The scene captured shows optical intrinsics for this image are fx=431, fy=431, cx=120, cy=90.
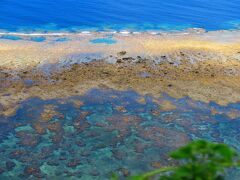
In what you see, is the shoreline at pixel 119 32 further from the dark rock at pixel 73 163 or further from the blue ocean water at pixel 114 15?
the dark rock at pixel 73 163

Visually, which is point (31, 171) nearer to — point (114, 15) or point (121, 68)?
point (121, 68)

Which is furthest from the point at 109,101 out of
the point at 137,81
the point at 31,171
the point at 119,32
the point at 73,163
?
the point at 119,32

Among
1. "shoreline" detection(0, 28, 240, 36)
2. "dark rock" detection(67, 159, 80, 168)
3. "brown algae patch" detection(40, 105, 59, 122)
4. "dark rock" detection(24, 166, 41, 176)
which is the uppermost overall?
"shoreline" detection(0, 28, 240, 36)

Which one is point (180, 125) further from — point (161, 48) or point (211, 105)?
point (161, 48)

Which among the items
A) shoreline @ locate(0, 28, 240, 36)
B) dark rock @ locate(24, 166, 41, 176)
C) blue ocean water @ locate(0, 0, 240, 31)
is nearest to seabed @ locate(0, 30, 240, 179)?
dark rock @ locate(24, 166, 41, 176)

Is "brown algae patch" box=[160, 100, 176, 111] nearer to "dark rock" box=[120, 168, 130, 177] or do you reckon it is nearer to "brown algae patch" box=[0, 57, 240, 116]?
"brown algae patch" box=[0, 57, 240, 116]

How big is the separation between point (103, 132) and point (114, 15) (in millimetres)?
19487

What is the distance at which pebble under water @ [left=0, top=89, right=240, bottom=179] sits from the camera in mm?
16391

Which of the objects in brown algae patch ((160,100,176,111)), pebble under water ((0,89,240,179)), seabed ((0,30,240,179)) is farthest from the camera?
brown algae patch ((160,100,176,111))

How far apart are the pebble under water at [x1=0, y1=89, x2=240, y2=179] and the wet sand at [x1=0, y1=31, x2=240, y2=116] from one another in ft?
2.81

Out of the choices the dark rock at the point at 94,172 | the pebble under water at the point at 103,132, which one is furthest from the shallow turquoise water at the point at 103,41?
the dark rock at the point at 94,172

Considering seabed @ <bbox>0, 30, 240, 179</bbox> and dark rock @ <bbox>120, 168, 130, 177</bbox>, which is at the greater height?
seabed @ <bbox>0, 30, 240, 179</bbox>

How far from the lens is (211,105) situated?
73.3 ft

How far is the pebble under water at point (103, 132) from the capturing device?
16.4 m
